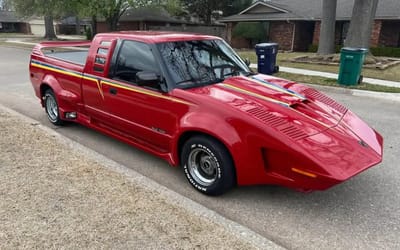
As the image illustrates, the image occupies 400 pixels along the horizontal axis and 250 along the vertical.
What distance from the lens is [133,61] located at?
14.2 feet

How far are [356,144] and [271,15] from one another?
2666 cm

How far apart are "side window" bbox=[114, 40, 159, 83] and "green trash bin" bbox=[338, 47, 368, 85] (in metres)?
7.79

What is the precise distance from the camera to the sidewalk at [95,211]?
277 cm

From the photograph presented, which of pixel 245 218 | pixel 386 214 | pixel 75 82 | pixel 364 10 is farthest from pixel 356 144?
pixel 364 10

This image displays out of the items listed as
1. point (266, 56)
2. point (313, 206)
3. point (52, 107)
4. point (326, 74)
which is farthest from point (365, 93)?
point (52, 107)

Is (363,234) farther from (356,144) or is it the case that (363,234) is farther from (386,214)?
(356,144)

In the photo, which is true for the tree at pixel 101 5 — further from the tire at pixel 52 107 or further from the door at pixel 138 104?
the door at pixel 138 104

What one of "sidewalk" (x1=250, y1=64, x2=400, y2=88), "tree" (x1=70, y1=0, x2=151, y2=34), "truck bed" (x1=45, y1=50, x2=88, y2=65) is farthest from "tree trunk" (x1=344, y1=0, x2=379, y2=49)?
"tree" (x1=70, y1=0, x2=151, y2=34)

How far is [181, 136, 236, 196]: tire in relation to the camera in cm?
340

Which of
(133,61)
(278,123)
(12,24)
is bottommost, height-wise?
(278,123)

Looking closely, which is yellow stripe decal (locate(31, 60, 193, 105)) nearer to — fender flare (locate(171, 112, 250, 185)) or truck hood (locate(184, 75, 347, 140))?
fender flare (locate(171, 112, 250, 185))

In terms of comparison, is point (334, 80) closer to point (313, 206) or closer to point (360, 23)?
point (360, 23)

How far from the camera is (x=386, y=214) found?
3.35 m

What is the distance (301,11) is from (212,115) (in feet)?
87.6
